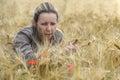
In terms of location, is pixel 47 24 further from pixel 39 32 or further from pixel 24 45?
pixel 24 45

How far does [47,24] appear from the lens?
3568 millimetres

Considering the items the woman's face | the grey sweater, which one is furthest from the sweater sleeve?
the woman's face

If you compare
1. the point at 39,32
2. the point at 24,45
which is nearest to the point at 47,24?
the point at 39,32

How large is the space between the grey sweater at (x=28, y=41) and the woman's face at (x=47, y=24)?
0.31ft

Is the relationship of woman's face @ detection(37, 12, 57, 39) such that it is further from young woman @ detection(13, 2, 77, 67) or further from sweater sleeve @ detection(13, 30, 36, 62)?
sweater sleeve @ detection(13, 30, 36, 62)

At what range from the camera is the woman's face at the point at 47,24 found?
354cm

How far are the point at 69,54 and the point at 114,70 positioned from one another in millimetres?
280

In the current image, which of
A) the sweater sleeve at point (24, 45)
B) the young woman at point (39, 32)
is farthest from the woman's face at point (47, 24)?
the sweater sleeve at point (24, 45)

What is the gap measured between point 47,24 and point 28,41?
0.20 m

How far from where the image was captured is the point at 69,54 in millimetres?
2979

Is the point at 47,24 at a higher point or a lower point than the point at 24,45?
higher

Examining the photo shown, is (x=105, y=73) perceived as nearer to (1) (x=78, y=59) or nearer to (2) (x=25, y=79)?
(1) (x=78, y=59)

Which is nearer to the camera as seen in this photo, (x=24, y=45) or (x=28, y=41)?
(x=24, y=45)

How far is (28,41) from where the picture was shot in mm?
3654
